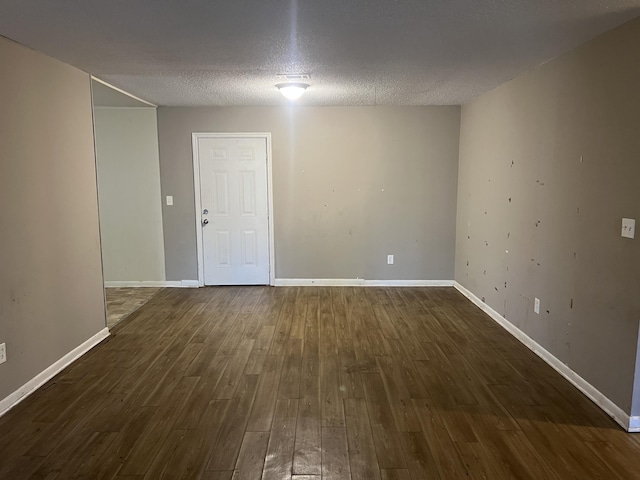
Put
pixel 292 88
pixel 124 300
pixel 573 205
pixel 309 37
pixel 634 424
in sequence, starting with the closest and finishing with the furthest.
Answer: pixel 634 424 → pixel 309 37 → pixel 573 205 → pixel 292 88 → pixel 124 300

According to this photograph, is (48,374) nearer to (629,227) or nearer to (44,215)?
(44,215)

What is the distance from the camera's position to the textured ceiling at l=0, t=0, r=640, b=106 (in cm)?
224

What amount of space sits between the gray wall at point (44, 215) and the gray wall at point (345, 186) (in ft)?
6.07

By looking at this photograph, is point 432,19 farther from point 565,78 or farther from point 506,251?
point 506,251

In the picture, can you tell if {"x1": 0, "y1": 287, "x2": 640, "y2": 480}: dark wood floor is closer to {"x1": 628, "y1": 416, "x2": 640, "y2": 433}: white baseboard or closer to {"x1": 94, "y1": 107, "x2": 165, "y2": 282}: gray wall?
{"x1": 628, "y1": 416, "x2": 640, "y2": 433}: white baseboard

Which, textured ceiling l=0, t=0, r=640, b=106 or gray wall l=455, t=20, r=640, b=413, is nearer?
textured ceiling l=0, t=0, r=640, b=106

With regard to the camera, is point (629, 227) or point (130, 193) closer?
point (629, 227)

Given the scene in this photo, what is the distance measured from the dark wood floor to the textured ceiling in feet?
7.42

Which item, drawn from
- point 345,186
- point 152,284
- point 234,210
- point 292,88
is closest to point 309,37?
point 292,88

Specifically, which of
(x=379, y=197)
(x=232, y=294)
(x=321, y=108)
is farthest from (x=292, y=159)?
(x=232, y=294)

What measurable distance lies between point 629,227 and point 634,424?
1.10m

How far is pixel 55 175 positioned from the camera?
3.25m

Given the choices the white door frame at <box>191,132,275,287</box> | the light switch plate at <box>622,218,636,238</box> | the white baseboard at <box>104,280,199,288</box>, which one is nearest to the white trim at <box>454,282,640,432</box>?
the light switch plate at <box>622,218,636,238</box>

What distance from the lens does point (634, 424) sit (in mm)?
2465
